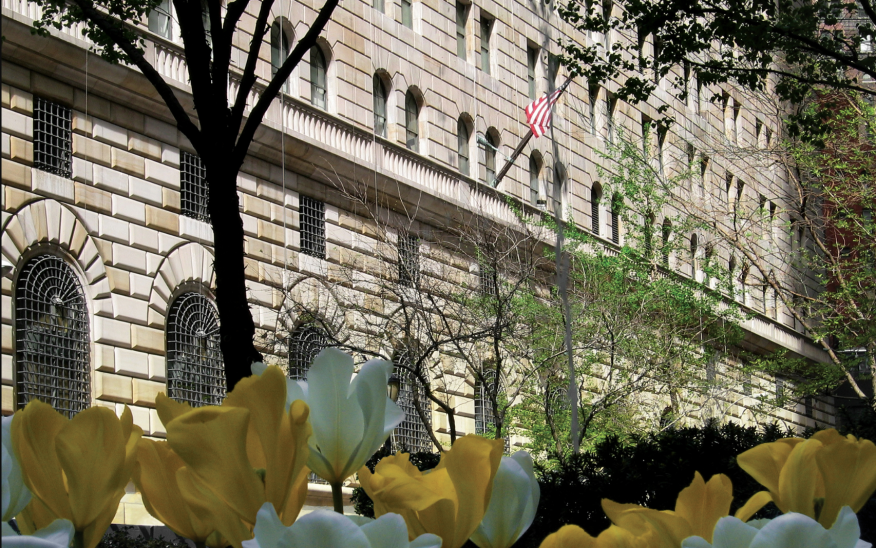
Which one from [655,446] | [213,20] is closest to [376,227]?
[213,20]

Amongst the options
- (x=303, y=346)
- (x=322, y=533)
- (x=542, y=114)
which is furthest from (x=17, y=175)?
(x=322, y=533)

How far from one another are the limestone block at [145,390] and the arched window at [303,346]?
3371 mm

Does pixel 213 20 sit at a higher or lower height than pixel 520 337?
higher

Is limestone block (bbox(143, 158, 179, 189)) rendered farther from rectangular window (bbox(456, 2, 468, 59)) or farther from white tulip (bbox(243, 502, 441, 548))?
white tulip (bbox(243, 502, 441, 548))

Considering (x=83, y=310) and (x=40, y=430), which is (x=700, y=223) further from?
(x=40, y=430)

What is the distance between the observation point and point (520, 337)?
854 inches

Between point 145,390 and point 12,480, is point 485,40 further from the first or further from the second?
point 12,480

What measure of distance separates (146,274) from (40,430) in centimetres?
1999

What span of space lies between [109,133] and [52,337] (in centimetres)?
423

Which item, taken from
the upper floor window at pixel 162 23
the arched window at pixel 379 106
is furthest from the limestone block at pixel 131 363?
the arched window at pixel 379 106

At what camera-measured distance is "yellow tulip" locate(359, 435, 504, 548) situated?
3.40ft

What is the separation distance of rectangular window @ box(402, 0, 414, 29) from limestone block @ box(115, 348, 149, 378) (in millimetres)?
13450

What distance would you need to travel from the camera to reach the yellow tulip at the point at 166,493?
1124 millimetres

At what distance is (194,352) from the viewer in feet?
69.4
